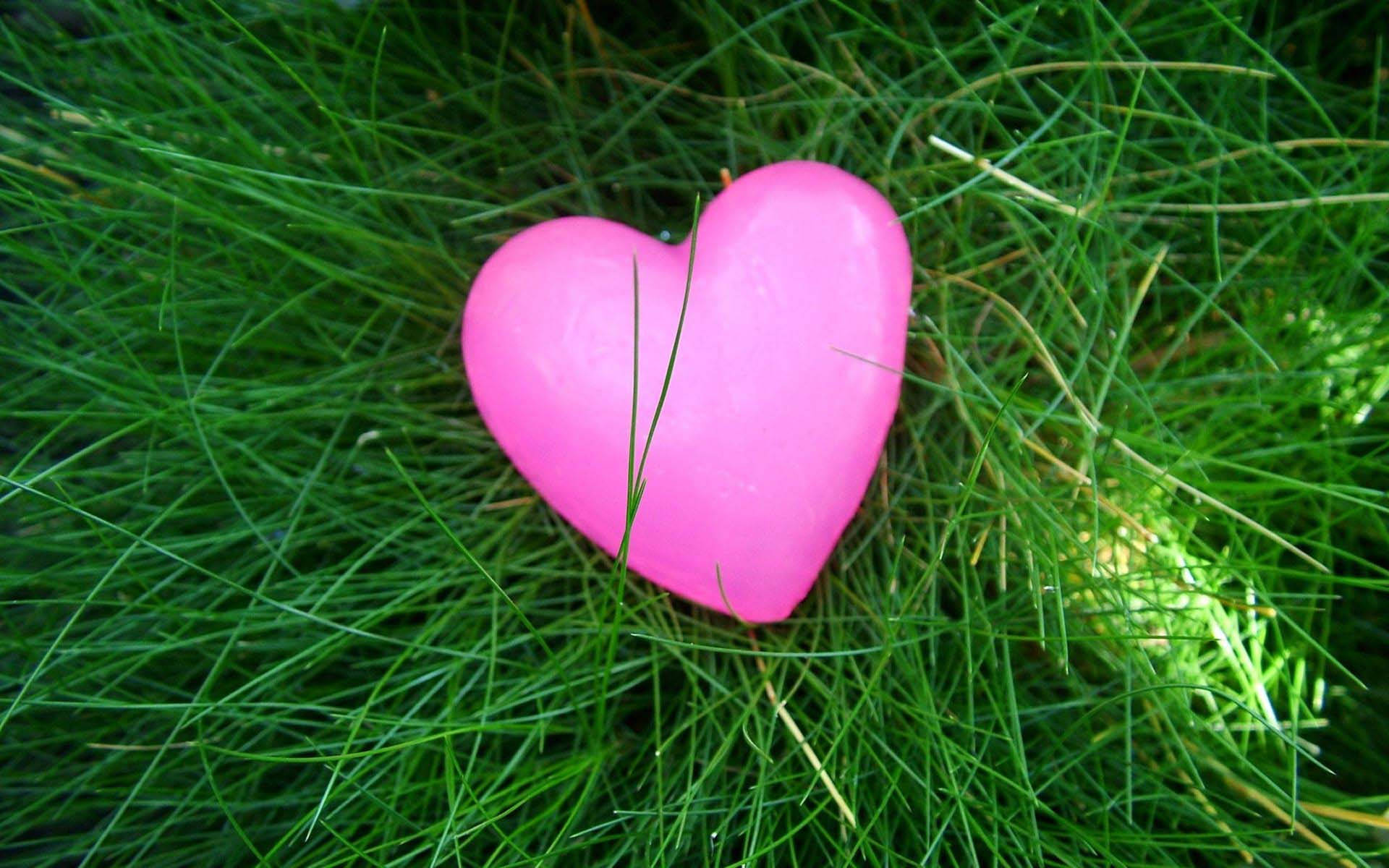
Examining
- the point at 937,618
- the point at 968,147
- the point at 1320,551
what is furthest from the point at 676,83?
the point at 1320,551

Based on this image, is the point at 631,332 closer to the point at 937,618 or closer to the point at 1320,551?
the point at 937,618

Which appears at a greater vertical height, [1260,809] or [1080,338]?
[1080,338]

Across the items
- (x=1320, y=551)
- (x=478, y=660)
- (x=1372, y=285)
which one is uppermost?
(x=1372, y=285)
